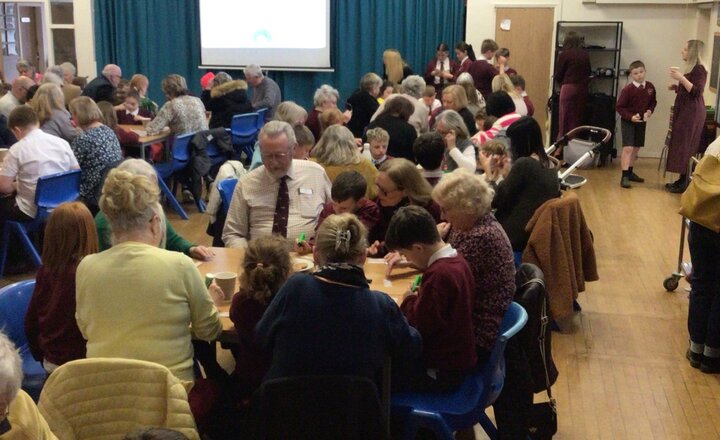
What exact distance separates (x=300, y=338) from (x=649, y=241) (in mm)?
5034

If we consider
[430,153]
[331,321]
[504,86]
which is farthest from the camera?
[504,86]

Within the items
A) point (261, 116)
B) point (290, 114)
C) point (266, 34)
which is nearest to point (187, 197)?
point (261, 116)

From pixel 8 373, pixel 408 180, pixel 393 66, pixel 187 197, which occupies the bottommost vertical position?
pixel 187 197

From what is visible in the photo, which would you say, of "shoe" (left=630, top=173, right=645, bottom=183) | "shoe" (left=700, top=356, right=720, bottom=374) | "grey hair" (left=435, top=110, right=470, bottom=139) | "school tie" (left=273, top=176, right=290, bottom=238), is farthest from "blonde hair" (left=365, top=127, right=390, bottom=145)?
"shoe" (left=630, top=173, right=645, bottom=183)

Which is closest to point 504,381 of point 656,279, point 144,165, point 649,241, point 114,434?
point 114,434

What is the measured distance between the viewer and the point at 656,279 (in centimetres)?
573

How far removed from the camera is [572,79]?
9930 mm

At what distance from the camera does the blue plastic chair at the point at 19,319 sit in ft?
9.73

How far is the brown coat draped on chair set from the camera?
4.39m

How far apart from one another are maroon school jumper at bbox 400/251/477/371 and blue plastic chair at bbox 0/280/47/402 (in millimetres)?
1411

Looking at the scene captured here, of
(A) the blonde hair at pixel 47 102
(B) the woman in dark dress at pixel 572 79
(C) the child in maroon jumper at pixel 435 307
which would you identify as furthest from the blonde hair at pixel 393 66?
(C) the child in maroon jumper at pixel 435 307

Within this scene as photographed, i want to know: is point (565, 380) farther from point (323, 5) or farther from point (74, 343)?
point (323, 5)

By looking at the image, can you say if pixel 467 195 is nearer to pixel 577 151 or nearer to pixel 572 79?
pixel 577 151

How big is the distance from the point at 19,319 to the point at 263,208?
1.39 meters
